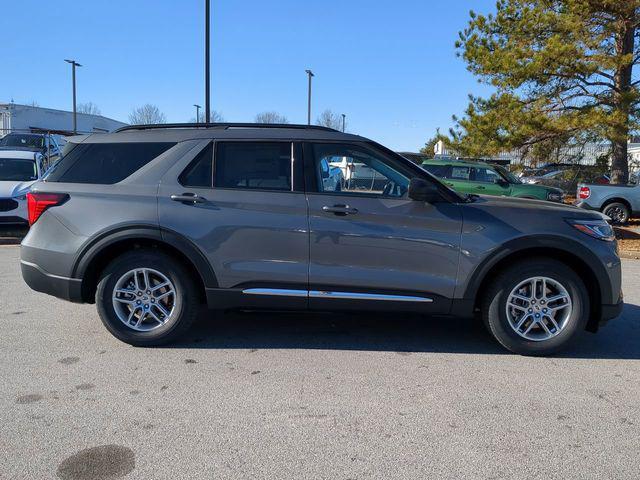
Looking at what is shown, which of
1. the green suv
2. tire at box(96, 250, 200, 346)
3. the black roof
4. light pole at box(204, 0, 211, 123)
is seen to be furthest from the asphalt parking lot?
light pole at box(204, 0, 211, 123)

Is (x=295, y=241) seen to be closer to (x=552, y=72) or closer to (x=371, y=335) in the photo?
(x=371, y=335)

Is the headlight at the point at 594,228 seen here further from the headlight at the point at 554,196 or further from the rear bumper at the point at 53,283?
the headlight at the point at 554,196

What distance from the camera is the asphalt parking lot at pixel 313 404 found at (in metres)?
2.88

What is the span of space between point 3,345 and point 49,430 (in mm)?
1886

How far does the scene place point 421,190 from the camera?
14.0ft

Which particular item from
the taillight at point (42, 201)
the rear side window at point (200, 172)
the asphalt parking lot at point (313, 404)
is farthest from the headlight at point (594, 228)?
the taillight at point (42, 201)

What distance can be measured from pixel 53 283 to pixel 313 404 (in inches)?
102

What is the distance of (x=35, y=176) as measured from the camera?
11633mm

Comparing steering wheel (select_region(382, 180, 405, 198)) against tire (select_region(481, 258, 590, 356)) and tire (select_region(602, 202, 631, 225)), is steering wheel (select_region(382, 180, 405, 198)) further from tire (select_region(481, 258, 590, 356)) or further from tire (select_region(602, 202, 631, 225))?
tire (select_region(602, 202, 631, 225))

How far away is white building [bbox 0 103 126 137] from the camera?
36.5m

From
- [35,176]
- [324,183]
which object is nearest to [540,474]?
[324,183]

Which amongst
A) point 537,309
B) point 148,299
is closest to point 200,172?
point 148,299

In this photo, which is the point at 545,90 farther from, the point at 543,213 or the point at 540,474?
the point at 540,474

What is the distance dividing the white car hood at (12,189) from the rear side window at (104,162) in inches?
258
